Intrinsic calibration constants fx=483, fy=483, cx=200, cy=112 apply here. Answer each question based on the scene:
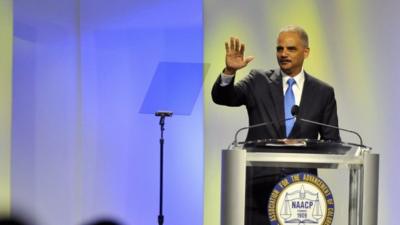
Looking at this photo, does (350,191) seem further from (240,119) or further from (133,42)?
(133,42)

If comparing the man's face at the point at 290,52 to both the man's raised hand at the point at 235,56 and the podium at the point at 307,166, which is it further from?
the podium at the point at 307,166

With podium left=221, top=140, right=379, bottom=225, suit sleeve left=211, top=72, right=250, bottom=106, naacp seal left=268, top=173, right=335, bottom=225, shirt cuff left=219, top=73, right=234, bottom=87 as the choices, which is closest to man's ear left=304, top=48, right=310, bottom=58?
suit sleeve left=211, top=72, right=250, bottom=106

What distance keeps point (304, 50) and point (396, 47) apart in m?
0.66

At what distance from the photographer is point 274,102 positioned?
121 inches

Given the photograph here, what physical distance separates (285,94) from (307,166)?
135 cm

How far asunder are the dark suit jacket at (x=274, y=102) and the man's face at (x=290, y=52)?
0.07m

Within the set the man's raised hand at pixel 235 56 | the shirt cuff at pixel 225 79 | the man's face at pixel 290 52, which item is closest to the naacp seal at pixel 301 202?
the man's raised hand at pixel 235 56

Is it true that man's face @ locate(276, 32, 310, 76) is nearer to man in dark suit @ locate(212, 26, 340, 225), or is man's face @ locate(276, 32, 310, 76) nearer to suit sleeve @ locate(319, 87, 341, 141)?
man in dark suit @ locate(212, 26, 340, 225)

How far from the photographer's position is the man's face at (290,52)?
317 centimetres

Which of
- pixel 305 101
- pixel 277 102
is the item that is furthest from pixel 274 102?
pixel 305 101

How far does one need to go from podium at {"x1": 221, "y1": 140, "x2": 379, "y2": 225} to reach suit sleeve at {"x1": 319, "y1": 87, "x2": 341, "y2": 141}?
1.03 metres

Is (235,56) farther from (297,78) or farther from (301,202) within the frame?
(301,202)

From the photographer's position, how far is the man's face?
3169 mm

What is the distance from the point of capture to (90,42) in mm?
3949
